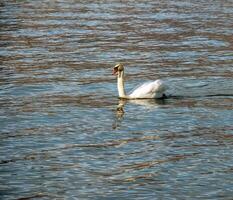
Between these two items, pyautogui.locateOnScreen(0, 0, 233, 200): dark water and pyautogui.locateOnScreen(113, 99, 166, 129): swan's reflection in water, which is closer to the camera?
pyautogui.locateOnScreen(0, 0, 233, 200): dark water

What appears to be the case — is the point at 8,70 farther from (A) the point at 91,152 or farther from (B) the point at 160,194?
(B) the point at 160,194

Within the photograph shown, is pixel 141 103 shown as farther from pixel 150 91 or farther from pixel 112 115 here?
pixel 112 115

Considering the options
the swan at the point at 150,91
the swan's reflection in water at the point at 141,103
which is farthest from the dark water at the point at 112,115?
the swan at the point at 150,91

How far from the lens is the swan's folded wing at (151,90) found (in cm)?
2602

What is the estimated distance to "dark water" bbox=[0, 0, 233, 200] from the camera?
1645 centimetres

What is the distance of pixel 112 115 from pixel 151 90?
2.92 meters

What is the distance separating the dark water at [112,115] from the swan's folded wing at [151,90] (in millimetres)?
419

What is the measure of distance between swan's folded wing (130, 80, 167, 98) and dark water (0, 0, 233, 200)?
0.42 m

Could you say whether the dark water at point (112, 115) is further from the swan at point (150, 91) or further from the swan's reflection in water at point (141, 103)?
the swan at point (150, 91)

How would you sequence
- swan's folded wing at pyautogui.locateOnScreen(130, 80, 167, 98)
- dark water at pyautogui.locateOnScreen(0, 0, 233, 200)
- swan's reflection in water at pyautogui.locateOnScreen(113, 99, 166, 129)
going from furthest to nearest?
swan's folded wing at pyautogui.locateOnScreen(130, 80, 167, 98), swan's reflection in water at pyautogui.locateOnScreen(113, 99, 166, 129), dark water at pyautogui.locateOnScreen(0, 0, 233, 200)

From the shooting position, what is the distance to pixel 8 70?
107ft

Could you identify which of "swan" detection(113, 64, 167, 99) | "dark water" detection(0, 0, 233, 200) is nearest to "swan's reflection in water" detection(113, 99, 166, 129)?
"dark water" detection(0, 0, 233, 200)

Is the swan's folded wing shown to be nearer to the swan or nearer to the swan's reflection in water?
the swan

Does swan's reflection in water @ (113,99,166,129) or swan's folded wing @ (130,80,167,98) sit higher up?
swan's folded wing @ (130,80,167,98)
